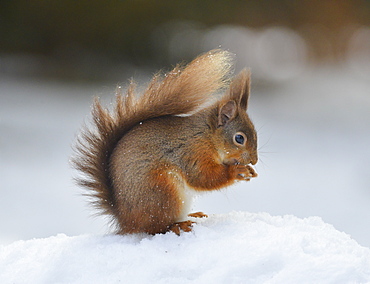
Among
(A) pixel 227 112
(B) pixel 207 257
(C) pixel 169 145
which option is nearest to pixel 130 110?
(C) pixel 169 145

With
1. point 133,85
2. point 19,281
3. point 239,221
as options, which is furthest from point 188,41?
point 19,281

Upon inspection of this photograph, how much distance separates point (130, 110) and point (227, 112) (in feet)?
0.88

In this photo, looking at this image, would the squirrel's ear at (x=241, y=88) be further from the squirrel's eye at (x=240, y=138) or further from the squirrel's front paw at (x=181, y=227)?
the squirrel's front paw at (x=181, y=227)

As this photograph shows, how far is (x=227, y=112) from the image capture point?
1.40m

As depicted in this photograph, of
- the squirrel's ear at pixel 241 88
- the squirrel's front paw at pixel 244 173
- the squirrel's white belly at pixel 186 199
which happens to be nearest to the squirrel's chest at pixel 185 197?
the squirrel's white belly at pixel 186 199

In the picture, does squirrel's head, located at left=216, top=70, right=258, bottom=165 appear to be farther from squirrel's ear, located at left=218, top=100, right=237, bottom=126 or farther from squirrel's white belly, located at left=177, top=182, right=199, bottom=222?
squirrel's white belly, located at left=177, top=182, right=199, bottom=222

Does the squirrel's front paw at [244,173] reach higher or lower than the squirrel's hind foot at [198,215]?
higher

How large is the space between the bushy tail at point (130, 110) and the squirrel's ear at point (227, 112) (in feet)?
0.21

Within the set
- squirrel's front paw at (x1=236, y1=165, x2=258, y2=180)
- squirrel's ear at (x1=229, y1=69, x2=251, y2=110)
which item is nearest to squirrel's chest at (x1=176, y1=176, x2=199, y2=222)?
squirrel's front paw at (x1=236, y1=165, x2=258, y2=180)

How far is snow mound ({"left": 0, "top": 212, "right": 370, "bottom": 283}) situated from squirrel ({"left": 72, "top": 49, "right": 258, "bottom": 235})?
82 mm

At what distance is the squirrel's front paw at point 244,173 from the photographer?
4.43ft

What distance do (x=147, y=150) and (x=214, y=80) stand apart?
27 centimetres

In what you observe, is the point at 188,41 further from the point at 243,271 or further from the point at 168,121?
the point at 243,271

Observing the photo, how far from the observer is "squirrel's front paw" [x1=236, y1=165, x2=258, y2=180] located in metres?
1.35
